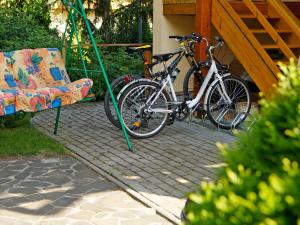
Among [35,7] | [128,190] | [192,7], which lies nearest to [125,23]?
[35,7]

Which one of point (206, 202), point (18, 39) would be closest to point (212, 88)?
point (18, 39)

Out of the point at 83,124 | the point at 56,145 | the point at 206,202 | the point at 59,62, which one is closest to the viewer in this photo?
the point at 206,202

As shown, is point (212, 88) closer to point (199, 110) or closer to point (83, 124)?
point (199, 110)

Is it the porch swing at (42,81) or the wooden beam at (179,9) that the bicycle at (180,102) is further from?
the wooden beam at (179,9)

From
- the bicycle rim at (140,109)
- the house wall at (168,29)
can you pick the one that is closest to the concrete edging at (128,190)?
the bicycle rim at (140,109)

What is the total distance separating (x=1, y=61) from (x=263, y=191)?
602 centimetres

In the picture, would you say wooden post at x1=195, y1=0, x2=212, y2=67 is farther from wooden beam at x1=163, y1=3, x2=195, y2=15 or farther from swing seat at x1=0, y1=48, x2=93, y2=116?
swing seat at x1=0, y1=48, x2=93, y2=116

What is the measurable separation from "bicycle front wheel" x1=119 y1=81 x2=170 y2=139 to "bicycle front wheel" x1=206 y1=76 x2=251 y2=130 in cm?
69

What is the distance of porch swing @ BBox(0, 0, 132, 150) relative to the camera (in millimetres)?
6152

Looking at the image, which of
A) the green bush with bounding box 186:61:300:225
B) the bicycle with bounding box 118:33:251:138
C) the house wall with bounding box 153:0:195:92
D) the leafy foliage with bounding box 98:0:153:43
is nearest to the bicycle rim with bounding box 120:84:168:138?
the bicycle with bounding box 118:33:251:138

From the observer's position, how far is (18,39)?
35.2ft

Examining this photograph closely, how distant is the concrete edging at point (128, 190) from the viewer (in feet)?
14.5

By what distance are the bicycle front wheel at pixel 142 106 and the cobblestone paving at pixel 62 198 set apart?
1285 mm

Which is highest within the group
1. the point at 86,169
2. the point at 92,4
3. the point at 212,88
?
the point at 92,4
